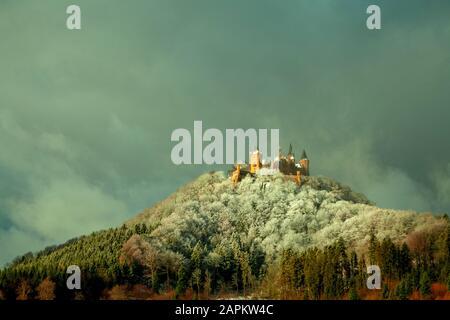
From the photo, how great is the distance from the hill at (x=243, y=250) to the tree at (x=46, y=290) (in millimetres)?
1535

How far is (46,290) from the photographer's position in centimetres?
13012

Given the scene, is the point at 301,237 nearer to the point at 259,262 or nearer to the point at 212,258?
the point at 259,262

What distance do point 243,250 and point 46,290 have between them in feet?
209

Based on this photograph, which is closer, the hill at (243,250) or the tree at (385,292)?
the tree at (385,292)

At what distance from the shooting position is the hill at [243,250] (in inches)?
5236

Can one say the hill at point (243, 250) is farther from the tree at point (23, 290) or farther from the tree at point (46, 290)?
the tree at point (46, 290)

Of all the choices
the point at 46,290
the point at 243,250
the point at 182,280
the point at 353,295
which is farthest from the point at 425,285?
the point at 46,290

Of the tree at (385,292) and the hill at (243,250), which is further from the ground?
the hill at (243,250)

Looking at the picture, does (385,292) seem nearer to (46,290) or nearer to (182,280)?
(182,280)

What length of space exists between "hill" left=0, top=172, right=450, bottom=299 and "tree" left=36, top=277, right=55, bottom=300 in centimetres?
154

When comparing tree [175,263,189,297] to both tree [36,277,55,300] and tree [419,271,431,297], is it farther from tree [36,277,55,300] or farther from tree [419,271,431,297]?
tree [419,271,431,297]

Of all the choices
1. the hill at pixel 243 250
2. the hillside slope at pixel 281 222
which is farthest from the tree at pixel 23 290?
the hillside slope at pixel 281 222
